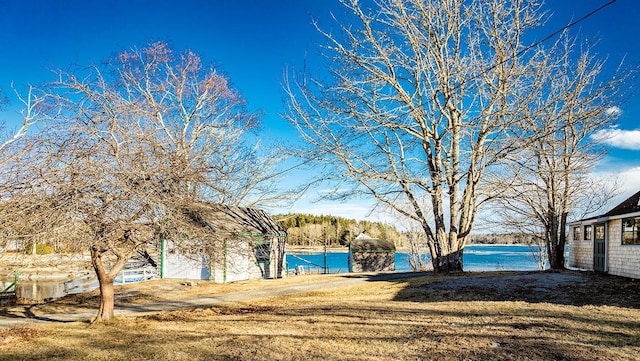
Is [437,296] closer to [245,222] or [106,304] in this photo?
[106,304]

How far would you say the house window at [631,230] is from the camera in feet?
53.1

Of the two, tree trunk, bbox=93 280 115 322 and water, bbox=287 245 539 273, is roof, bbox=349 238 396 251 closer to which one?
water, bbox=287 245 539 273

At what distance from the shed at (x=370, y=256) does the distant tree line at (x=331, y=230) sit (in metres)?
6.75

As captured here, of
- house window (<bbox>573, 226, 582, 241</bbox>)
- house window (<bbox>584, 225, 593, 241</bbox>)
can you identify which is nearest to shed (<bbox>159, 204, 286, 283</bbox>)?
house window (<bbox>584, 225, 593, 241</bbox>)

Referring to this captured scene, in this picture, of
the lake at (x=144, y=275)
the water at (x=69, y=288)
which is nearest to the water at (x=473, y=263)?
the lake at (x=144, y=275)

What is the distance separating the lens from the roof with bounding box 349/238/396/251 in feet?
121

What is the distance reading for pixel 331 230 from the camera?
86.4 m

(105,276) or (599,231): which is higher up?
(599,231)

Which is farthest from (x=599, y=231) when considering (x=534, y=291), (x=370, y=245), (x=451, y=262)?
(x=370, y=245)

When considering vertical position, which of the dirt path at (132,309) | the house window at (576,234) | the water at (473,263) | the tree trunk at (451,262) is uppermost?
the house window at (576,234)

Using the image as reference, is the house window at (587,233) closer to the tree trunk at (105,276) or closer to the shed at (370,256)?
the shed at (370,256)

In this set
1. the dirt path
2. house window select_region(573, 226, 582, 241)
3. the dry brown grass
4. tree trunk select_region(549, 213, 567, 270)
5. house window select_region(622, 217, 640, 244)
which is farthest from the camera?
tree trunk select_region(549, 213, 567, 270)

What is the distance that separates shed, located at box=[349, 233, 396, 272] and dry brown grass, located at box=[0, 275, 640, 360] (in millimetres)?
24577

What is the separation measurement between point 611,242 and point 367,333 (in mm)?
14914
